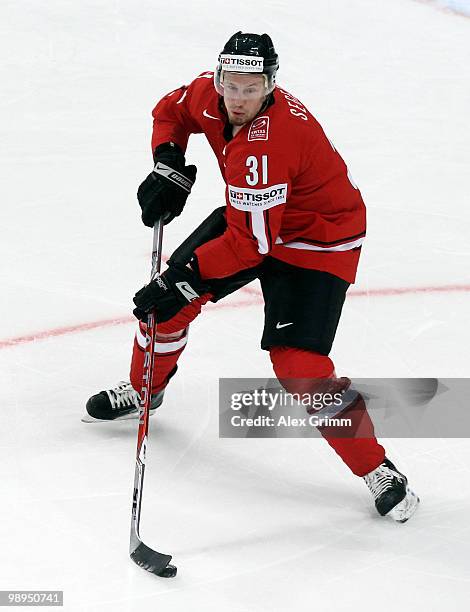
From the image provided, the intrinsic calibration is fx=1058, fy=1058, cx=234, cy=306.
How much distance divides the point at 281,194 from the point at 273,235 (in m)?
0.11

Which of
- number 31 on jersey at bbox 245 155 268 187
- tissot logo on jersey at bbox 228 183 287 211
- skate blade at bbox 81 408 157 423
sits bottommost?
skate blade at bbox 81 408 157 423

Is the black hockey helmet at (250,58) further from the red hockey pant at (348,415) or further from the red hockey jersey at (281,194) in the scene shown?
the red hockey pant at (348,415)

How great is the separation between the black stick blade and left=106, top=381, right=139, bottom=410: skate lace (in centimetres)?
73

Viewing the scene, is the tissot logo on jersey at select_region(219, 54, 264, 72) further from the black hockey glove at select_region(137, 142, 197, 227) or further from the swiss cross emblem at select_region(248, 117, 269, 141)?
the black hockey glove at select_region(137, 142, 197, 227)

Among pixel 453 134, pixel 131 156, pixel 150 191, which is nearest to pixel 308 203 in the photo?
pixel 150 191

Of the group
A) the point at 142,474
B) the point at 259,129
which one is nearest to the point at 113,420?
the point at 142,474

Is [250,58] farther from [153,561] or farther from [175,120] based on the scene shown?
[153,561]

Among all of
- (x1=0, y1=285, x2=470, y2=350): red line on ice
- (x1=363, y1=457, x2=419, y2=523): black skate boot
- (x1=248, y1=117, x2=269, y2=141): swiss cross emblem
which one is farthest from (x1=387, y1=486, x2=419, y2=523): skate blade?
(x1=0, y1=285, x2=470, y2=350): red line on ice

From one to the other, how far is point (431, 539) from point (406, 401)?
0.77m

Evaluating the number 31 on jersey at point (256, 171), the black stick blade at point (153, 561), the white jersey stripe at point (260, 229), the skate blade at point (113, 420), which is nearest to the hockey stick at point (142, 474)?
the black stick blade at point (153, 561)

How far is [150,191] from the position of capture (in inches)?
120

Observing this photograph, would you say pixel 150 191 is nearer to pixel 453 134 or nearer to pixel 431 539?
pixel 431 539

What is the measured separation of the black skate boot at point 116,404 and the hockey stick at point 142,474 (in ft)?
0.25

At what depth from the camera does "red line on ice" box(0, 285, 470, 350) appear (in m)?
3.64
